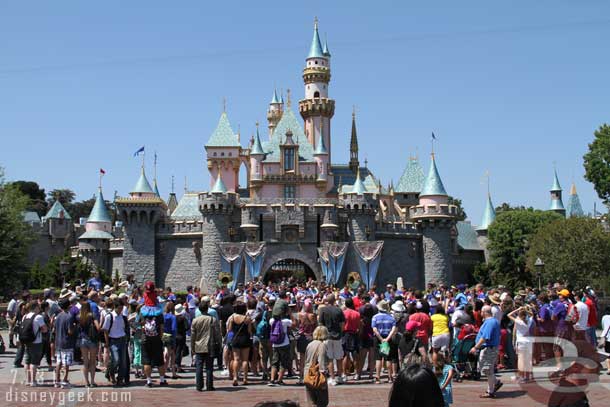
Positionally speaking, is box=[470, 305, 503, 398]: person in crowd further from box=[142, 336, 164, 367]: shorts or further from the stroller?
box=[142, 336, 164, 367]: shorts

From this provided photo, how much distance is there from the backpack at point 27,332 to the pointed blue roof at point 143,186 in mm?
38999

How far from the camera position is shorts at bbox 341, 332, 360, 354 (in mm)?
15211

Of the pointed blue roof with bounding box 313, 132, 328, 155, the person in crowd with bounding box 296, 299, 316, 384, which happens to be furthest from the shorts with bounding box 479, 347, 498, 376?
the pointed blue roof with bounding box 313, 132, 328, 155

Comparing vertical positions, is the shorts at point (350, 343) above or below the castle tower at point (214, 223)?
below

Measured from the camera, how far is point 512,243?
5750cm

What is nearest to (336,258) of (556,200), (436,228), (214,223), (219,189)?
(214,223)

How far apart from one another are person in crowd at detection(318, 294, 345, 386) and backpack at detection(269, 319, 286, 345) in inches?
30.6

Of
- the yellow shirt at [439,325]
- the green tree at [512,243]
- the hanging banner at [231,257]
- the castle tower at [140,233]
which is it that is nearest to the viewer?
the yellow shirt at [439,325]

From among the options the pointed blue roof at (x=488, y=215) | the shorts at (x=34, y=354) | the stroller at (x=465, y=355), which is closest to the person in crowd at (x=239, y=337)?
the shorts at (x=34, y=354)

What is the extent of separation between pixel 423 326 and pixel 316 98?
48645 mm

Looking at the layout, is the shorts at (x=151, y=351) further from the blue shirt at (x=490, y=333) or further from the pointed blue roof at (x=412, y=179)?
the pointed blue roof at (x=412, y=179)

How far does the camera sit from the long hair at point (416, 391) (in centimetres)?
450

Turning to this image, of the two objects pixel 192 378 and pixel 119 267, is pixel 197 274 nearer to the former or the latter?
pixel 119 267

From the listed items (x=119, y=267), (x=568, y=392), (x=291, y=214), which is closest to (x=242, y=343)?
(x=568, y=392)
